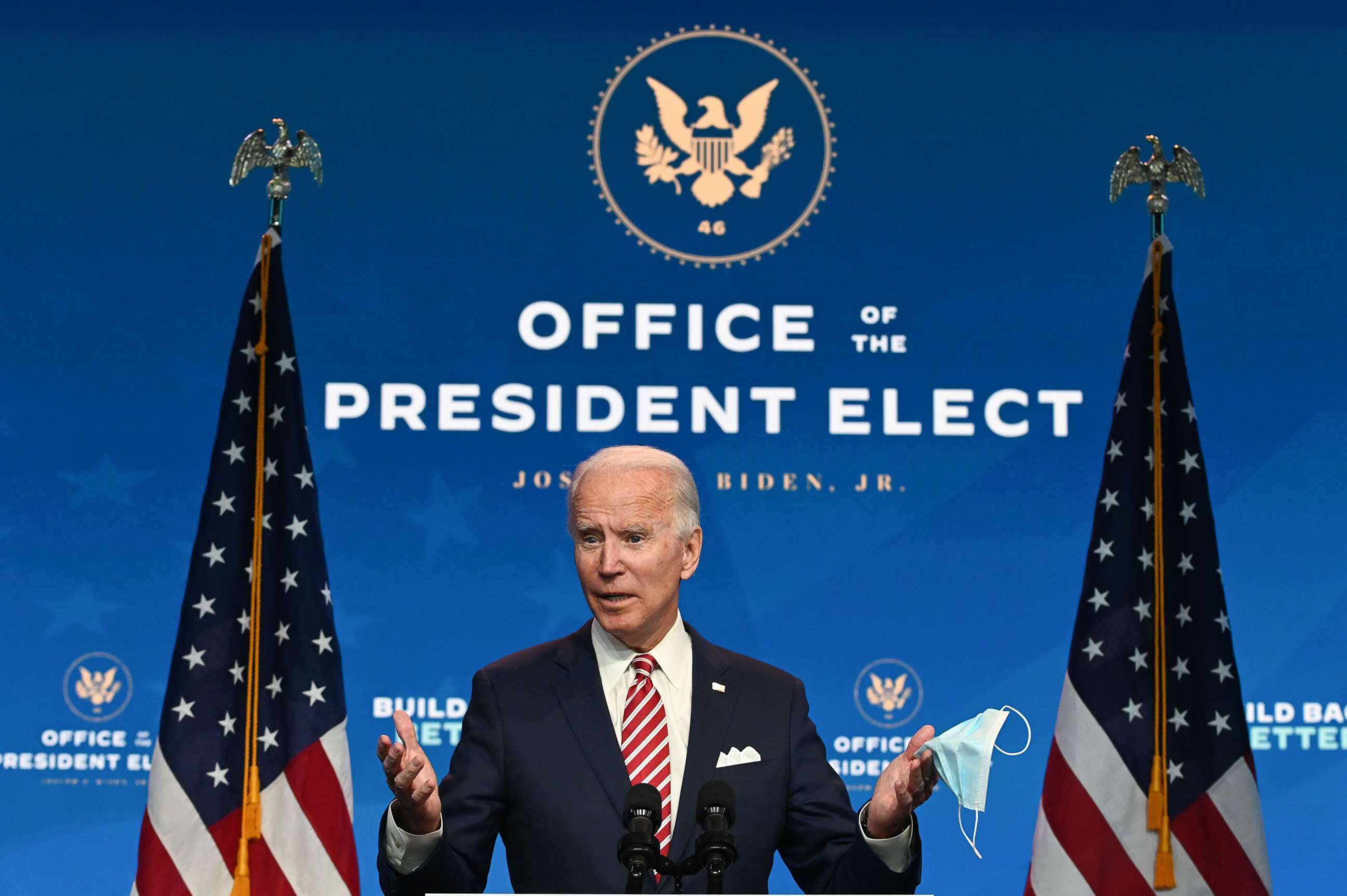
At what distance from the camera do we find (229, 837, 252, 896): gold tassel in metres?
3.41

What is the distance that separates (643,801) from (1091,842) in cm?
203

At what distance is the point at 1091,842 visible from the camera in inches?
140

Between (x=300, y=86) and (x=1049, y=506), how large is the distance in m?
2.68

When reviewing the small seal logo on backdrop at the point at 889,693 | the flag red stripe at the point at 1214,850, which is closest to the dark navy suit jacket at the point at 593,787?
the flag red stripe at the point at 1214,850

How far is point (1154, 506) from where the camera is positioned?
3729 mm

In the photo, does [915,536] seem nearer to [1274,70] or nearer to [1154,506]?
[1154,506]

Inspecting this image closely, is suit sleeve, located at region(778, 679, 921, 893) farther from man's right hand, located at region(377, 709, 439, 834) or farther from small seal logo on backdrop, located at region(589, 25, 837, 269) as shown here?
small seal logo on backdrop, located at region(589, 25, 837, 269)

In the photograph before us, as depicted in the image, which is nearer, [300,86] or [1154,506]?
[1154,506]

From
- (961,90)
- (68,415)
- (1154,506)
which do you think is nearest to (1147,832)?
(1154,506)

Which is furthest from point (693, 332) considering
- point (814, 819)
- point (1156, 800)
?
point (814, 819)

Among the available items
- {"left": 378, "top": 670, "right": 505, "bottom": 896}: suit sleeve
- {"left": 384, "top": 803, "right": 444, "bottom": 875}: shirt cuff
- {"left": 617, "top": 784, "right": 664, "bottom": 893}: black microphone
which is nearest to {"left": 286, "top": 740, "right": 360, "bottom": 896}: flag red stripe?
{"left": 378, "top": 670, "right": 505, "bottom": 896}: suit sleeve

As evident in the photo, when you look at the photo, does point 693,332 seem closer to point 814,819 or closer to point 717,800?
point 814,819

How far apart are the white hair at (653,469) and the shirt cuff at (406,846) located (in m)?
0.57

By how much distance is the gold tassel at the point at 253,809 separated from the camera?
345 cm
